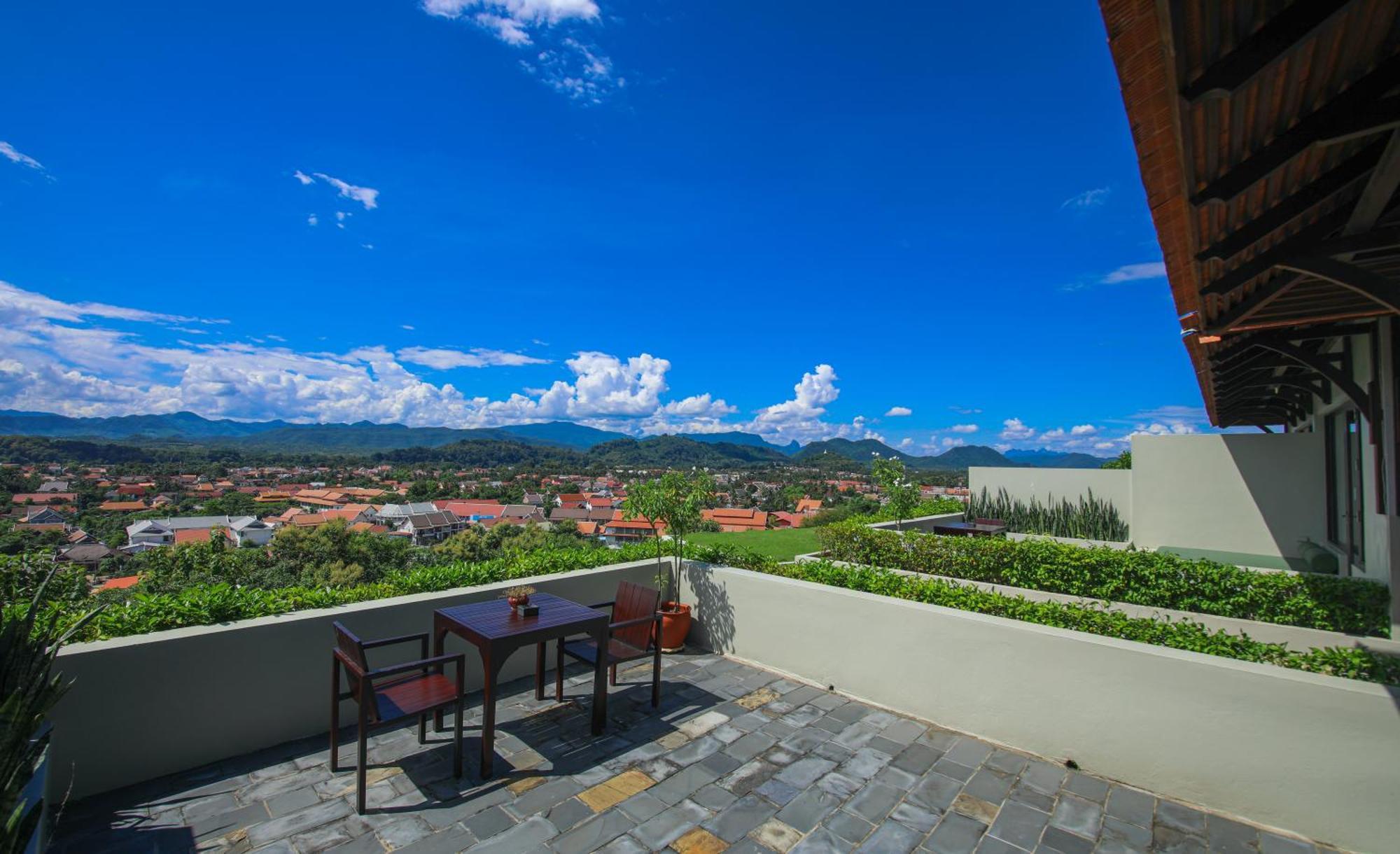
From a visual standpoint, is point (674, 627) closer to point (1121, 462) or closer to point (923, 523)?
point (923, 523)

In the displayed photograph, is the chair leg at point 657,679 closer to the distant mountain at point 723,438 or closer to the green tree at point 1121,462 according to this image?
the green tree at point 1121,462

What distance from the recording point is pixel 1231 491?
10.5 meters

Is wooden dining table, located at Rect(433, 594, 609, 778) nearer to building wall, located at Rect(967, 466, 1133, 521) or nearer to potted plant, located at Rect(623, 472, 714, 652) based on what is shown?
potted plant, located at Rect(623, 472, 714, 652)

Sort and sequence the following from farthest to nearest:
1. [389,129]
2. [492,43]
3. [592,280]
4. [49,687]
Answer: [592,280] < [389,129] < [492,43] < [49,687]

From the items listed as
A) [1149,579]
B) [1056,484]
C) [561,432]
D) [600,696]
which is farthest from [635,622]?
[561,432]

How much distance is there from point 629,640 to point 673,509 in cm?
172

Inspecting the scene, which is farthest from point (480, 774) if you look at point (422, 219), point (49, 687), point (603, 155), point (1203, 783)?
point (422, 219)

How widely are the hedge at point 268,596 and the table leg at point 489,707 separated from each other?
155 centimetres

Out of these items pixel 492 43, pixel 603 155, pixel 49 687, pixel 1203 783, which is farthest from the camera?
pixel 603 155

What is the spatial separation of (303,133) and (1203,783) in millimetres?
13632

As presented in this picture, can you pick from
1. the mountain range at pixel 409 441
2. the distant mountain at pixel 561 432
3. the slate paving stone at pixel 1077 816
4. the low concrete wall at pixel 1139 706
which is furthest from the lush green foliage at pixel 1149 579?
the distant mountain at pixel 561 432

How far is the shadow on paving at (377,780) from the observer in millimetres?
2643

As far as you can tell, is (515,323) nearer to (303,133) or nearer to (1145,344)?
(303,133)

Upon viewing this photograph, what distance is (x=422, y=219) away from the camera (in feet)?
45.2
